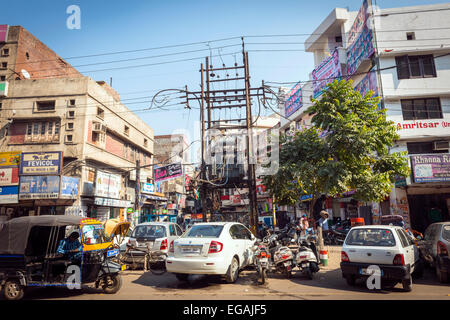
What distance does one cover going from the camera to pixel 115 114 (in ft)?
82.3

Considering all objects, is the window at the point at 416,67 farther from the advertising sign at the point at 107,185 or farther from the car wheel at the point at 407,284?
the advertising sign at the point at 107,185

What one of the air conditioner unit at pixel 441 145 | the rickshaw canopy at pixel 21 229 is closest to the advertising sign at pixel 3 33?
the rickshaw canopy at pixel 21 229

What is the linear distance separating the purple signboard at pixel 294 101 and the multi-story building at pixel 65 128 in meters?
18.5

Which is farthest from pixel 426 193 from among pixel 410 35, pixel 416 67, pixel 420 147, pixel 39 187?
pixel 39 187

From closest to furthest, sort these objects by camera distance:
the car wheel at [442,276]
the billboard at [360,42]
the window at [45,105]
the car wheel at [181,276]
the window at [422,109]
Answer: the car wheel at [442,276], the car wheel at [181,276], the window at [422,109], the billboard at [360,42], the window at [45,105]

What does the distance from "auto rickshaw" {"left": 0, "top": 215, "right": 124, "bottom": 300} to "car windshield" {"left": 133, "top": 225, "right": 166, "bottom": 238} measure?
2960mm

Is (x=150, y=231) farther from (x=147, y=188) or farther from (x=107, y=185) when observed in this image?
(x=147, y=188)

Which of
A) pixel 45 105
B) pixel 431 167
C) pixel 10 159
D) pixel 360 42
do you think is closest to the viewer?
pixel 431 167

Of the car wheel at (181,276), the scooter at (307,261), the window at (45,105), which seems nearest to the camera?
the car wheel at (181,276)

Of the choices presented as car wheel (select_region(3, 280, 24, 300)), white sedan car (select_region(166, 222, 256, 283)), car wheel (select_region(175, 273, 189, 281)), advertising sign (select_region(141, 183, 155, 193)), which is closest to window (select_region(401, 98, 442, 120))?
white sedan car (select_region(166, 222, 256, 283))

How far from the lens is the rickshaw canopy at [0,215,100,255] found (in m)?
6.52

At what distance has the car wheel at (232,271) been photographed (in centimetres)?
739

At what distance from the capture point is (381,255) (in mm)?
6477

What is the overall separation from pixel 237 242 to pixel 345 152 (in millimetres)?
6029
